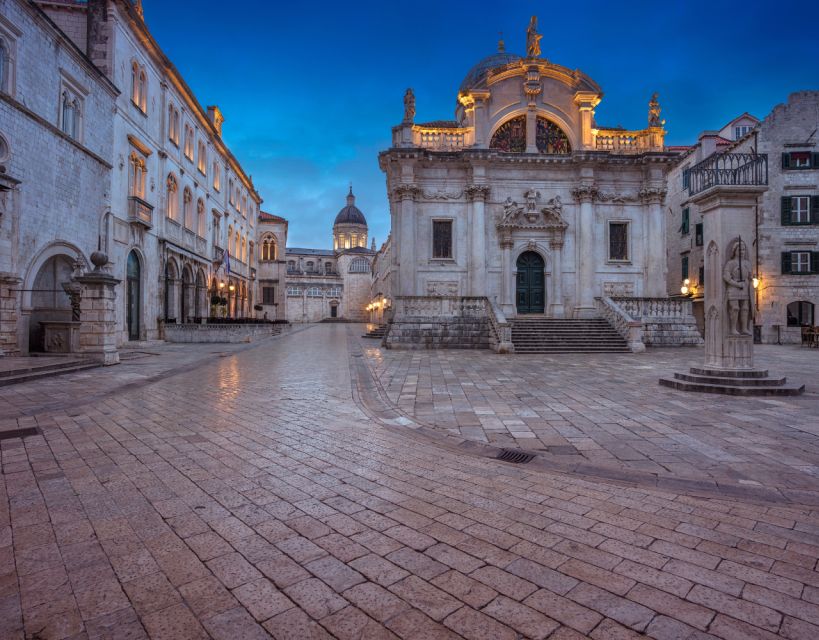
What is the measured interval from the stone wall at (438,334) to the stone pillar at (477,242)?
4.35 metres

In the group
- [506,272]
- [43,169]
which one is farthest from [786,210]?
[43,169]

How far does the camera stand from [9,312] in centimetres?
1330

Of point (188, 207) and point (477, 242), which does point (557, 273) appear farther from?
point (188, 207)

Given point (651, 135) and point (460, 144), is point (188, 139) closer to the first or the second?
point (460, 144)

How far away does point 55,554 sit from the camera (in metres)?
2.71

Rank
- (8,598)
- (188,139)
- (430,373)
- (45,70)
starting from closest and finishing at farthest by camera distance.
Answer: (8,598)
(430,373)
(45,70)
(188,139)

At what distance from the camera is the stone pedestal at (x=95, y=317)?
42.3 ft

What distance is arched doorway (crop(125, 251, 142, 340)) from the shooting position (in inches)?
800

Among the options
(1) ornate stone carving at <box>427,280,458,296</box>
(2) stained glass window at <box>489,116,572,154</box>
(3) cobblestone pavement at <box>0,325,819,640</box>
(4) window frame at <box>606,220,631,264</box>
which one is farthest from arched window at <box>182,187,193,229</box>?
(3) cobblestone pavement at <box>0,325,819,640</box>

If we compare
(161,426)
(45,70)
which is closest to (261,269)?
(45,70)

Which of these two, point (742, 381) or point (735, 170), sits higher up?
point (735, 170)

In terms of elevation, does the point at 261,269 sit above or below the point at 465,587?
above

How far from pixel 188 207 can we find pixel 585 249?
23.4 metres

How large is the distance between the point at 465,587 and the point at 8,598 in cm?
231
